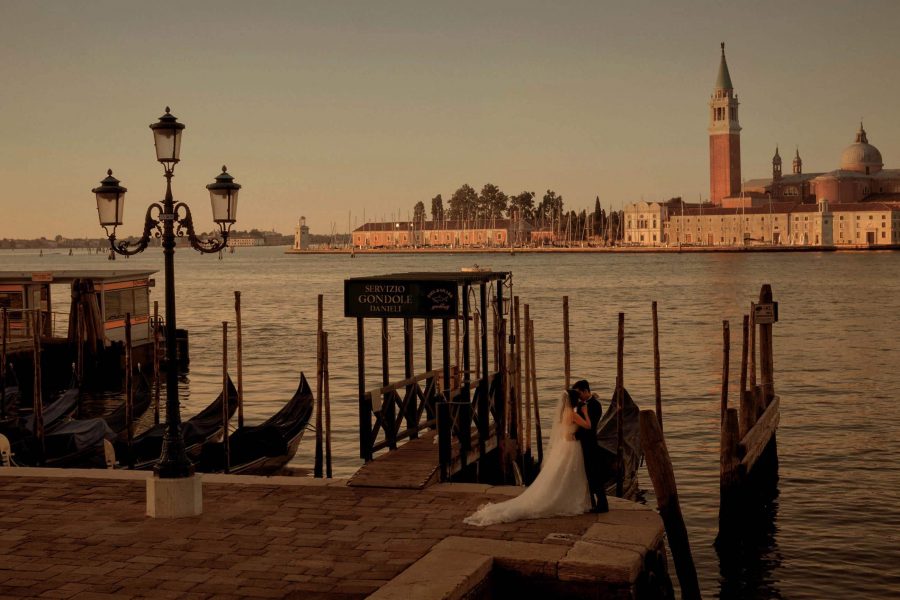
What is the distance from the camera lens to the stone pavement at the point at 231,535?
283 inches

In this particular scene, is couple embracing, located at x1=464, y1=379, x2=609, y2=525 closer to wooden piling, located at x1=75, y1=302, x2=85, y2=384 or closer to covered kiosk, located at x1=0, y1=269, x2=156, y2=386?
wooden piling, located at x1=75, y1=302, x2=85, y2=384

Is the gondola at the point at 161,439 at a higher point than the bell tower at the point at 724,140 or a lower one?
lower

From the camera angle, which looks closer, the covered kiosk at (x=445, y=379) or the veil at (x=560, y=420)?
the veil at (x=560, y=420)

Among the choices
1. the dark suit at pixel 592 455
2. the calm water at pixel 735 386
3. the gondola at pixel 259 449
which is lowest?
the calm water at pixel 735 386

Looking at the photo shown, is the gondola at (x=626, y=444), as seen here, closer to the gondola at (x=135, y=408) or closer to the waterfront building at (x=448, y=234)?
the gondola at (x=135, y=408)

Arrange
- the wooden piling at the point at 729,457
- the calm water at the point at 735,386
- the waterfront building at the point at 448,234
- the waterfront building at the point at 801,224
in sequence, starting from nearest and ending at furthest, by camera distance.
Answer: the wooden piling at the point at 729,457 < the calm water at the point at 735,386 < the waterfront building at the point at 801,224 < the waterfront building at the point at 448,234

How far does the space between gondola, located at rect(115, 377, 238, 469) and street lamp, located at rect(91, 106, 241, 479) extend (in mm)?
3823

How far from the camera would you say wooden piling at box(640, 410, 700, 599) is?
32.4 ft

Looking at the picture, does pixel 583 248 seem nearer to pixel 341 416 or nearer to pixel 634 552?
pixel 341 416

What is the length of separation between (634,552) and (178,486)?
364 centimetres

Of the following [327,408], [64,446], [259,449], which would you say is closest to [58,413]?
[64,446]

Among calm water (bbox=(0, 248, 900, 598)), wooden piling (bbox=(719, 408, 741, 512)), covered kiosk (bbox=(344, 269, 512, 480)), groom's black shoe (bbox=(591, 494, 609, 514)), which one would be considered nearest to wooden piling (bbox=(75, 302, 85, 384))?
calm water (bbox=(0, 248, 900, 598))

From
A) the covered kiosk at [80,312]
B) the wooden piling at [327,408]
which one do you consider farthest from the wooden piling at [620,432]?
the covered kiosk at [80,312]

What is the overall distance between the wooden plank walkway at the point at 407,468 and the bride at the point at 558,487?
1267mm
